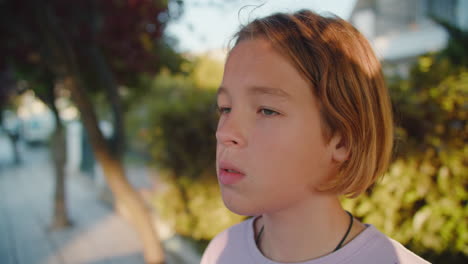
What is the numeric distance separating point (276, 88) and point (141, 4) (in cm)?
307

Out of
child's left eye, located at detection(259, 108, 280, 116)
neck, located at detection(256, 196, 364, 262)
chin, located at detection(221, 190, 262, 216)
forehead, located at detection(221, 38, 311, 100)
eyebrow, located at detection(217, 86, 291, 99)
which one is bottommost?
neck, located at detection(256, 196, 364, 262)

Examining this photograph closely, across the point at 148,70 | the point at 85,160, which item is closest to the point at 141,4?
the point at 148,70

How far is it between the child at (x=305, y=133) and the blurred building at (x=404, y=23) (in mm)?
7407

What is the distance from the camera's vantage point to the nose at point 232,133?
2.81 ft

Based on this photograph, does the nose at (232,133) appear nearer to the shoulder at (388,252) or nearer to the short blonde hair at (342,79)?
the short blonde hair at (342,79)

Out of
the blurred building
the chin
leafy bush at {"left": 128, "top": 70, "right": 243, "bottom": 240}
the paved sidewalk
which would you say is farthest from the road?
the blurred building

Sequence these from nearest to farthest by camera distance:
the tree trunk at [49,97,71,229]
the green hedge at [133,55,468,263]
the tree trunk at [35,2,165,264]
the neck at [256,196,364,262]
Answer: the neck at [256,196,364,262], the green hedge at [133,55,468,263], the tree trunk at [35,2,165,264], the tree trunk at [49,97,71,229]

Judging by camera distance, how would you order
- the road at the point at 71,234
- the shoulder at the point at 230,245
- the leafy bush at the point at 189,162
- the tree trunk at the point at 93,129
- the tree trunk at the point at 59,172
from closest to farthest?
the shoulder at the point at 230,245
the tree trunk at the point at 93,129
the leafy bush at the point at 189,162
the road at the point at 71,234
the tree trunk at the point at 59,172

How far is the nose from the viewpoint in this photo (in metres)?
0.86

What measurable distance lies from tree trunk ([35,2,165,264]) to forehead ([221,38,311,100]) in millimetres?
2461

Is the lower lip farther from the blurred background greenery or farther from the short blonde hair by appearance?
the blurred background greenery

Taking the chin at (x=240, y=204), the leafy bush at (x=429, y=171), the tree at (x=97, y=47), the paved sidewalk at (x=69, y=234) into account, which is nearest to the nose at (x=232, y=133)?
the chin at (x=240, y=204)

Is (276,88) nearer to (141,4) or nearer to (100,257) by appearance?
(141,4)

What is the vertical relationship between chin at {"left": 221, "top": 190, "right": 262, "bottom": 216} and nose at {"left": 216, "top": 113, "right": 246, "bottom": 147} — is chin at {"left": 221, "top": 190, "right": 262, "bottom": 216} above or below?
below
